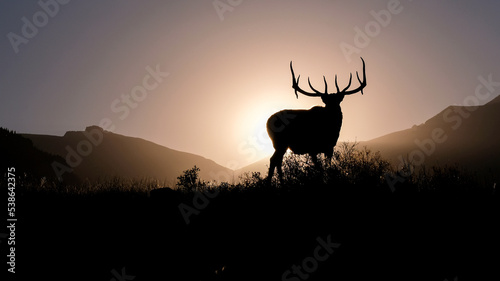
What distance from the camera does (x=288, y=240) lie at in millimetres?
3998

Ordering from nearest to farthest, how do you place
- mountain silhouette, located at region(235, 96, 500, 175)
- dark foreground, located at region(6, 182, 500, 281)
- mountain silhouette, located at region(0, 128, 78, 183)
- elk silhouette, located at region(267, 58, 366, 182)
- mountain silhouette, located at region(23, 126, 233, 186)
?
dark foreground, located at region(6, 182, 500, 281) < elk silhouette, located at region(267, 58, 366, 182) < mountain silhouette, located at region(0, 128, 78, 183) < mountain silhouette, located at region(235, 96, 500, 175) < mountain silhouette, located at region(23, 126, 233, 186)

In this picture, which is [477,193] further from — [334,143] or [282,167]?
[282,167]

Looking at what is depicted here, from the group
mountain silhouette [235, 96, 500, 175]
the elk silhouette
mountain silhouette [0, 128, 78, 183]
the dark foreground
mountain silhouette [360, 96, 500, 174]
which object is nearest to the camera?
the dark foreground

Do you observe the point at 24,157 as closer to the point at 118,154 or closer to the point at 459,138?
the point at 118,154

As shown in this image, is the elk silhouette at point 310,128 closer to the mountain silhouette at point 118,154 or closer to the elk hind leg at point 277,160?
the elk hind leg at point 277,160

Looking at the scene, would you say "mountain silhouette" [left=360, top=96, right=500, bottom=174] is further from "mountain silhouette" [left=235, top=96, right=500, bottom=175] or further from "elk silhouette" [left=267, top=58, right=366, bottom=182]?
"elk silhouette" [left=267, top=58, right=366, bottom=182]

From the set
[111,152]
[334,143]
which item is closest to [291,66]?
[334,143]

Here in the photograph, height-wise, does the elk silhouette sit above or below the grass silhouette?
above

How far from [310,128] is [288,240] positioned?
4508 mm

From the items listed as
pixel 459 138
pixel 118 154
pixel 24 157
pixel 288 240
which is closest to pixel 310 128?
pixel 288 240

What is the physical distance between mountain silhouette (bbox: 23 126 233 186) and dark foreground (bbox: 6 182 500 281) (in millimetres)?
71742

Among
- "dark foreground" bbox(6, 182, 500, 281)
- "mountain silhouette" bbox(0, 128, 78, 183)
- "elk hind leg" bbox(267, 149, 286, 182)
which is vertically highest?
"mountain silhouette" bbox(0, 128, 78, 183)

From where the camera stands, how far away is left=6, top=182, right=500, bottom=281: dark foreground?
125 inches

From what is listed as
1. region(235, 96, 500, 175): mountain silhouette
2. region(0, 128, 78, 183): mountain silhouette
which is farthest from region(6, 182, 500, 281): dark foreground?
region(235, 96, 500, 175): mountain silhouette
